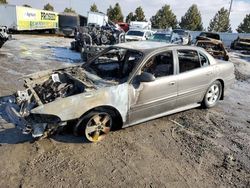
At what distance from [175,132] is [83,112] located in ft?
6.14

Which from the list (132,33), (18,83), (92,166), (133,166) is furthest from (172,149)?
(132,33)

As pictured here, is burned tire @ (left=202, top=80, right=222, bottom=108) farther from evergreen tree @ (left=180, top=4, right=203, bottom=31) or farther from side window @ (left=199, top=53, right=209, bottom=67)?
evergreen tree @ (left=180, top=4, right=203, bottom=31)

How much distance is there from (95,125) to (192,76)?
231 cm

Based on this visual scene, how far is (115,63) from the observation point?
5.73 metres

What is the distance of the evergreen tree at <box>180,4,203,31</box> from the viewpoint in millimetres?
54812

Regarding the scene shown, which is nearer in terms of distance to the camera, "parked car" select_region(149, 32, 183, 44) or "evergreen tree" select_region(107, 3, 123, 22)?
"parked car" select_region(149, 32, 183, 44)

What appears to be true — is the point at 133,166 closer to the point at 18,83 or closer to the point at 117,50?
the point at 117,50

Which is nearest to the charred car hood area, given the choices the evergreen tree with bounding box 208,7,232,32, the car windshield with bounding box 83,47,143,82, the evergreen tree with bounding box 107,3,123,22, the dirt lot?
the car windshield with bounding box 83,47,143,82

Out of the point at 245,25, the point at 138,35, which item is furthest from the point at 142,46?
the point at 245,25

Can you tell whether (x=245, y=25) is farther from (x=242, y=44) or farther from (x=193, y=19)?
(x=242, y=44)

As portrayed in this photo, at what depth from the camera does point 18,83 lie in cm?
784

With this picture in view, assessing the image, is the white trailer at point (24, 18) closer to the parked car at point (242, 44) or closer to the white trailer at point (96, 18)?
the white trailer at point (96, 18)

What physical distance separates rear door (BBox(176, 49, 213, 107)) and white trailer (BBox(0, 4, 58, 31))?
21830 mm

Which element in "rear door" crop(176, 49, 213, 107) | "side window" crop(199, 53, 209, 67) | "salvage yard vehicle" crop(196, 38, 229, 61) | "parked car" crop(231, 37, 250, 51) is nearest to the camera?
"rear door" crop(176, 49, 213, 107)
